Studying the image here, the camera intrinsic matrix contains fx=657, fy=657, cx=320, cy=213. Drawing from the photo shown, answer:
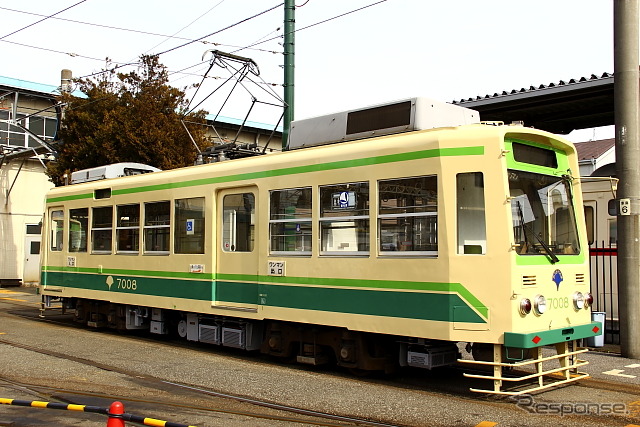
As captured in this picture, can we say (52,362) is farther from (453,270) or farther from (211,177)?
(453,270)

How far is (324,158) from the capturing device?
904 cm

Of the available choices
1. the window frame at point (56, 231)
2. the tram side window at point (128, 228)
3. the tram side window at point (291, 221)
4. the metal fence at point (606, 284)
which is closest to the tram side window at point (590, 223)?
the metal fence at point (606, 284)

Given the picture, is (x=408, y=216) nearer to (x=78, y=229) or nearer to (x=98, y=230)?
(x=98, y=230)

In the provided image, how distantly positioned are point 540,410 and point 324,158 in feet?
13.7

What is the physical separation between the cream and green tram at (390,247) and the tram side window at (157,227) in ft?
0.15

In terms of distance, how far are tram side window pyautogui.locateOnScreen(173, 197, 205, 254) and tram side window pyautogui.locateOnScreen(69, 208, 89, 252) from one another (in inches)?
137

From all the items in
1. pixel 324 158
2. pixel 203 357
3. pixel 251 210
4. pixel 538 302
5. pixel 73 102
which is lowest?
pixel 203 357

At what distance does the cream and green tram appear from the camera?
7.46 metres

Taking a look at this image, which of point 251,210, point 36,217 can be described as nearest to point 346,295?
point 251,210

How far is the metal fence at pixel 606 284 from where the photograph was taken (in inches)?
469

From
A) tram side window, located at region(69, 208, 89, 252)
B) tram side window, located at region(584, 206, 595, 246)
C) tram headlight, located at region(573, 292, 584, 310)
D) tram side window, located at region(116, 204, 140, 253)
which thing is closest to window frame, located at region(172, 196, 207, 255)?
tram side window, located at region(116, 204, 140, 253)

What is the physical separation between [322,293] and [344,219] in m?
1.06

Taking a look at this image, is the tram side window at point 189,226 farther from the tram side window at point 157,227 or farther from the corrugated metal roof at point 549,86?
the corrugated metal roof at point 549,86

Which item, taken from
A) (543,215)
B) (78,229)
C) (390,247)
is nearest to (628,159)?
(543,215)
